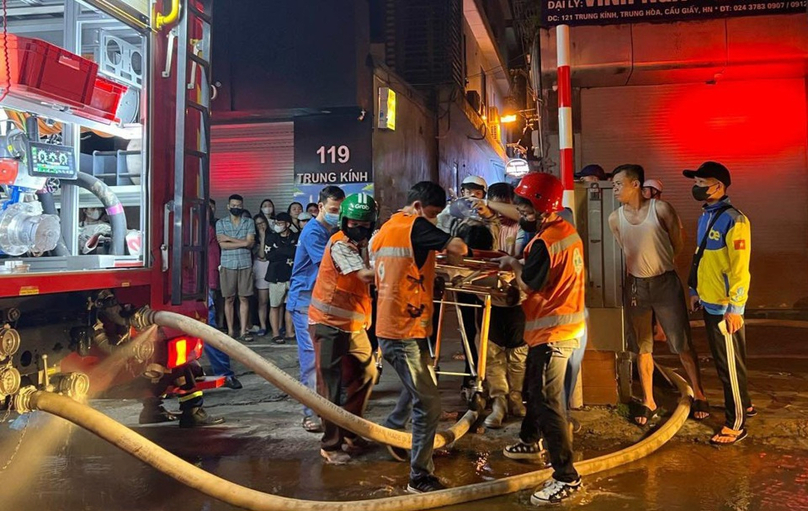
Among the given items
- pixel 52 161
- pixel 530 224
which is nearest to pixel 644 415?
pixel 530 224

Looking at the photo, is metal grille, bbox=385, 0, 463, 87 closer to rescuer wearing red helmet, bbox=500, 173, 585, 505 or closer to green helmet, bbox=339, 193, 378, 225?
green helmet, bbox=339, 193, 378, 225

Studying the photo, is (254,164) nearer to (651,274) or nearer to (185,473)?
(651,274)

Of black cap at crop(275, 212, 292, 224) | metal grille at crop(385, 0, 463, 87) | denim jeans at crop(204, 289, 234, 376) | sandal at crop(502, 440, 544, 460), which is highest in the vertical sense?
metal grille at crop(385, 0, 463, 87)

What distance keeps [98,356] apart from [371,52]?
29.1 feet

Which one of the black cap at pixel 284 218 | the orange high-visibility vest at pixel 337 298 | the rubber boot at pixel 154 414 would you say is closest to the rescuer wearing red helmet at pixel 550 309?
the orange high-visibility vest at pixel 337 298

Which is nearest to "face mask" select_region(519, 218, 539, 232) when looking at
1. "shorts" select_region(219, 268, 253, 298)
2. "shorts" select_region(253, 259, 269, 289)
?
"shorts" select_region(219, 268, 253, 298)

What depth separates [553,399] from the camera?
353cm

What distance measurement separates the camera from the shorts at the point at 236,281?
8.49 meters

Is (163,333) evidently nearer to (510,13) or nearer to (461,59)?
(461,59)

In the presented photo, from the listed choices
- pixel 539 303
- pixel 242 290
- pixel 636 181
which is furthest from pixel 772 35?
pixel 242 290

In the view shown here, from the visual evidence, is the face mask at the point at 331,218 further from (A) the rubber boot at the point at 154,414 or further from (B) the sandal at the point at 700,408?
(B) the sandal at the point at 700,408

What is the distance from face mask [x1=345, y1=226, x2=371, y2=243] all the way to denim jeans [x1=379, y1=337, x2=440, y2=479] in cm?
78

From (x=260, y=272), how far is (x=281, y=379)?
17.5ft

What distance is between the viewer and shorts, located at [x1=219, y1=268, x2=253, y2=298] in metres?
8.49
